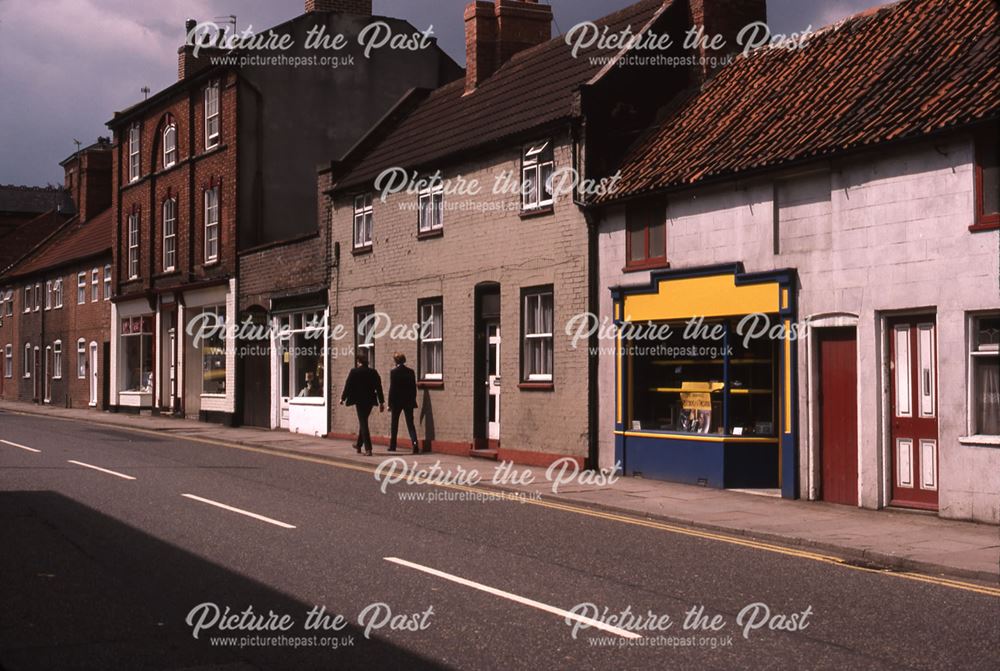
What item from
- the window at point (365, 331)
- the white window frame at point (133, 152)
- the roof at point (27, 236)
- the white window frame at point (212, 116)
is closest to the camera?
the window at point (365, 331)

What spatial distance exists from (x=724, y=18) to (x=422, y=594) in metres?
15.4

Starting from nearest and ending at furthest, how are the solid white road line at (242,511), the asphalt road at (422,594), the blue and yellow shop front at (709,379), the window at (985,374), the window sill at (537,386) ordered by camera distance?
the asphalt road at (422,594) < the solid white road line at (242,511) < the window at (985,374) < the blue and yellow shop front at (709,379) < the window sill at (537,386)

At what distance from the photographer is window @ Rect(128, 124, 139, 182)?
1629 inches

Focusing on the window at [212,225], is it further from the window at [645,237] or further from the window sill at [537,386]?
the window at [645,237]

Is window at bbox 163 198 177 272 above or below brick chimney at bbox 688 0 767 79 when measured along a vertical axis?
below

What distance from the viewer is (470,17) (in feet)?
86.4

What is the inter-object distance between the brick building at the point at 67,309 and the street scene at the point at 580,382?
1277cm

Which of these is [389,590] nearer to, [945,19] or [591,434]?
[591,434]

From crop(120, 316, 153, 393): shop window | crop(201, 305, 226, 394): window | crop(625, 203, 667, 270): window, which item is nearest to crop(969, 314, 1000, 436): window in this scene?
crop(625, 203, 667, 270): window

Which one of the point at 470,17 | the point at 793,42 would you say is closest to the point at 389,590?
the point at 793,42

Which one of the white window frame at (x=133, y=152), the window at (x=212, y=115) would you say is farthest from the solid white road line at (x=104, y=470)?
the white window frame at (x=133, y=152)

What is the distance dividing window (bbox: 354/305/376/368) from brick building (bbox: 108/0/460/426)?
15.1 feet

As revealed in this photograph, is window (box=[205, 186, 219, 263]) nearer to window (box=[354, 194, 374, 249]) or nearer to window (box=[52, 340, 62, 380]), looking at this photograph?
window (box=[354, 194, 374, 249])

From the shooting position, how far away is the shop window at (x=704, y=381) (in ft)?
56.0
